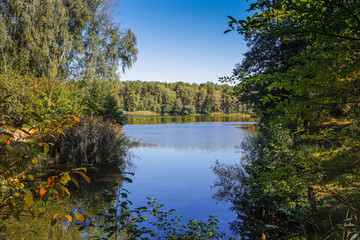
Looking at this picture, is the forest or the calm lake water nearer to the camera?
the forest

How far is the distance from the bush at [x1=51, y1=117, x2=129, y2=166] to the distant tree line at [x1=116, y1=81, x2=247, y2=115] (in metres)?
73.1

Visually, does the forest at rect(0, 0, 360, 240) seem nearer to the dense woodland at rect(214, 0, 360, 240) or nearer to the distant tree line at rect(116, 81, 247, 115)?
the dense woodland at rect(214, 0, 360, 240)

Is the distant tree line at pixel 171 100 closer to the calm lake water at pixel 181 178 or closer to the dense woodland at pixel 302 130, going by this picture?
the calm lake water at pixel 181 178

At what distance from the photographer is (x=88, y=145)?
11.4m

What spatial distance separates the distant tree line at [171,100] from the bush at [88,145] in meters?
73.1

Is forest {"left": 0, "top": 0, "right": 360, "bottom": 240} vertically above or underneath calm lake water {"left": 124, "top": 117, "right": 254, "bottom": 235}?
above

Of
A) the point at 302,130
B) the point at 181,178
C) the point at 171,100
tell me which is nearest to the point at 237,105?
the point at 181,178

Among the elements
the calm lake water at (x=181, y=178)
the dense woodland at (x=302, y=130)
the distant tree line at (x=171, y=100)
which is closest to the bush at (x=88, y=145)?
the calm lake water at (x=181, y=178)

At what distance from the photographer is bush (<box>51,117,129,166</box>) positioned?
11188 millimetres

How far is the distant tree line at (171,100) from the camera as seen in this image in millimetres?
87625

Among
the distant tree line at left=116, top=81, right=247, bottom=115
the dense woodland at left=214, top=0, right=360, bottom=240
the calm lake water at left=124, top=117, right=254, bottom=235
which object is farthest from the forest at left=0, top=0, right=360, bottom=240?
the distant tree line at left=116, top=81, right=247, bottom=115

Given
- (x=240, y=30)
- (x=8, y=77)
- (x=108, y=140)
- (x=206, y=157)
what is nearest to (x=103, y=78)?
(x=8, y=77)

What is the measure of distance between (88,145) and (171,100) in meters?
83.6

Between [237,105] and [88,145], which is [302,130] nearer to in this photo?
[88,145]
